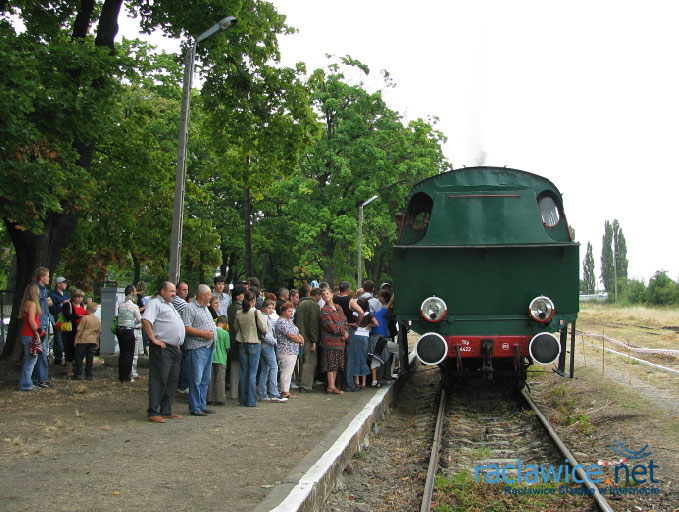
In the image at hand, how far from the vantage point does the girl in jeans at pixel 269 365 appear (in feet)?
35.0

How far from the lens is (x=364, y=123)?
35375mm

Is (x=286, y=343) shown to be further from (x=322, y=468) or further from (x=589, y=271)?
(x=589, y=271)

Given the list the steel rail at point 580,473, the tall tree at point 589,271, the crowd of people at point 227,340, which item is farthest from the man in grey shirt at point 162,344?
the tall tree at point 589,271

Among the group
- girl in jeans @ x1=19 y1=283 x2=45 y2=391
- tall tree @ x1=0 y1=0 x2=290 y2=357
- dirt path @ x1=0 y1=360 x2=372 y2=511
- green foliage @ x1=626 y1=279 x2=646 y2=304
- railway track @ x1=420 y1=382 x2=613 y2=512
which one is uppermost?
tall tree @ x1=0 y1=0 x2=290 y2=357

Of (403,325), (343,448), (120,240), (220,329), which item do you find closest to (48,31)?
(120,240)

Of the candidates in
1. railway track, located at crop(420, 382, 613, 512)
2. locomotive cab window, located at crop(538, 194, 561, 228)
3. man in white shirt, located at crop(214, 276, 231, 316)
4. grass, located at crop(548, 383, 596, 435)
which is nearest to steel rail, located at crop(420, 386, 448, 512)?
railway track, located at crop(420, 382, 613, 512)

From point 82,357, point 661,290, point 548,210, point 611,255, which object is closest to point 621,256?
point 611,255

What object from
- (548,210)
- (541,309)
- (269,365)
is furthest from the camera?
(548,210)

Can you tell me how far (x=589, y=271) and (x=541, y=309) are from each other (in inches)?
4836

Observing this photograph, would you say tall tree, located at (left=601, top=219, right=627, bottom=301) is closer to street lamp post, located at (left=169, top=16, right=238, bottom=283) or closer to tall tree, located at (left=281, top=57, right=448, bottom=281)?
tall tree, located at (left=281, top=57, right=448, bottom=281)

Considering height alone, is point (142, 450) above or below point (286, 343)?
below

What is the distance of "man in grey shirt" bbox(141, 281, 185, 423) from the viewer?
8.77 metres

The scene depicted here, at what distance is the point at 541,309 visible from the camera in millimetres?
10055

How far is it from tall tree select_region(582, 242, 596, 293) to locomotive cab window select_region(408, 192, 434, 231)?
382 ft
